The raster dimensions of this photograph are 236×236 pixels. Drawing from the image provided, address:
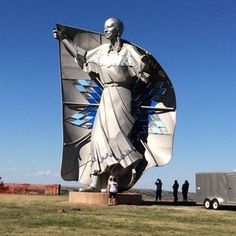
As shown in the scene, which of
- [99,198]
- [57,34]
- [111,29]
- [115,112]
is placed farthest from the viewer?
[57,34]

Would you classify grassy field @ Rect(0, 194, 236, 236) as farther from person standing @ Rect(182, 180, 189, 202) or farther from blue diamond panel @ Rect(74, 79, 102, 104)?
person standing @ Rect(182, 180, 189, 202)

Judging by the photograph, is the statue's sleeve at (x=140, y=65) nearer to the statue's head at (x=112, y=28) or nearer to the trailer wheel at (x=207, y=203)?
the statue's head at (x=112, y=28)

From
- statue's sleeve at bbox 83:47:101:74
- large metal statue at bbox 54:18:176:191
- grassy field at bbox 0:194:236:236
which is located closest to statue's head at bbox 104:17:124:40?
large metal statue at bbox 54:18:176:191

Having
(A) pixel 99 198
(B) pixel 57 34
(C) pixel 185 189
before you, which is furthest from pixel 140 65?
(C) pixel 185 189

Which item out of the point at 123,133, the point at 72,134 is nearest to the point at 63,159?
the point at 72,134

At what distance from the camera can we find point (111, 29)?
28797 millimetres

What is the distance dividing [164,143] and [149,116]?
1960 millimetres

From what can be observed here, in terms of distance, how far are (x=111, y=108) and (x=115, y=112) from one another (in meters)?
0.33

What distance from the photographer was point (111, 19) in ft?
95.0

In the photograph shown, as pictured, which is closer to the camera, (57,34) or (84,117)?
(57,34)

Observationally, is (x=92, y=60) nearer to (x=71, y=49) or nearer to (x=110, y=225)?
(x=71, y=49)

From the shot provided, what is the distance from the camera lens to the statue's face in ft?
94.6

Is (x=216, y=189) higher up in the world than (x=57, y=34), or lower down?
lower down

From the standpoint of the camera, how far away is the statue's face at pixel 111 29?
2883 centimetres
